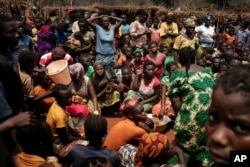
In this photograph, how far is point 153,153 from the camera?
11.2ft

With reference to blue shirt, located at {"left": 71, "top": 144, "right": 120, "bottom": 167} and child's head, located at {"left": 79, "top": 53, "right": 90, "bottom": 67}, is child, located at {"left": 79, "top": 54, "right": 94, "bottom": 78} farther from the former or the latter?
blue shirt, located at {"left": 71, "top": 144, "right": 120, "bottom": 167}

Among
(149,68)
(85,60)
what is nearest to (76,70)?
(85,60)

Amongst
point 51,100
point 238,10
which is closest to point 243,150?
point 51,100

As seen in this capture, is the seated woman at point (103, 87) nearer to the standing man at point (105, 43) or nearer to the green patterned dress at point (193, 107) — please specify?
the standing man at point (105, 43)

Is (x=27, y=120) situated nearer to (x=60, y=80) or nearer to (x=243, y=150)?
(x=243, y=150)

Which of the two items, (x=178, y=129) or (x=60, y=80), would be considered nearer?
(x=178, y=129)

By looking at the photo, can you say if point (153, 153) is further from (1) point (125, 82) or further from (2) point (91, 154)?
(1) point (125, 82)

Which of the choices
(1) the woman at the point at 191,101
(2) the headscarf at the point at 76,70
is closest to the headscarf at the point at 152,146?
(1) the woman at the point at 191,101

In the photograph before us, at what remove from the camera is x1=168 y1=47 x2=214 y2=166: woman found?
139 inches

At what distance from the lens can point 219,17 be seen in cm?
1617

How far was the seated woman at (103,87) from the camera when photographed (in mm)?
6457

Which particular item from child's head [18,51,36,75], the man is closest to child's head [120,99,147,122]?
the man

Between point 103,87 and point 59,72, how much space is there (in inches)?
54.2

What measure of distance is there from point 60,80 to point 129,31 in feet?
21.4
